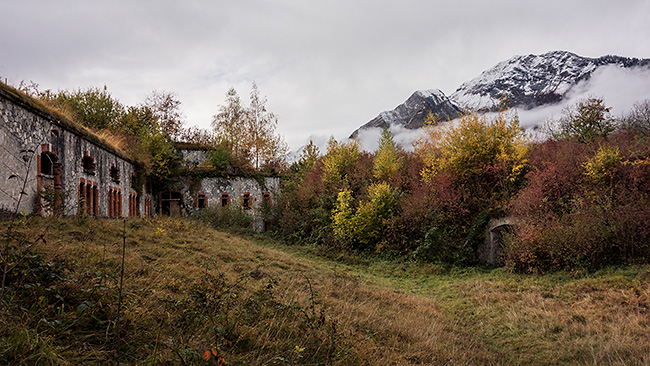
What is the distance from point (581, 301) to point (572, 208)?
382cm

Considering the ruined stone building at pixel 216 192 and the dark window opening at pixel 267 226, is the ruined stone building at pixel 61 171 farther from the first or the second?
the dark window opening at pixel 267 226

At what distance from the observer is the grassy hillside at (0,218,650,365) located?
3.69m

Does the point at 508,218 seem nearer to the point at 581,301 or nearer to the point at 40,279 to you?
the point at 581,301

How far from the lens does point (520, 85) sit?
62.6 metres

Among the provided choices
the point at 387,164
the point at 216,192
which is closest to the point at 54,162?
the point at 387,164

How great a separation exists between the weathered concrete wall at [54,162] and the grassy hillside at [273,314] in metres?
1.53

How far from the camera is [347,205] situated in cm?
1889

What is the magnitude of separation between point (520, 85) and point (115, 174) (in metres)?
65.2

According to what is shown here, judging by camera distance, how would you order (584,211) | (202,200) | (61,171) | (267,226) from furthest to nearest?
(267,226)
(202,200)
(61,171)
(584,211)

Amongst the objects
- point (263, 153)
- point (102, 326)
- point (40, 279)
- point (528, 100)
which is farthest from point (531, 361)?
point (528, 100)

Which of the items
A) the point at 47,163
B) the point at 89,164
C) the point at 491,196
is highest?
the point at 89,164

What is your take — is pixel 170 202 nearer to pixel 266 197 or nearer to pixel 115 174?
pixel 266 197

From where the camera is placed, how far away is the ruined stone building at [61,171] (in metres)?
9.07

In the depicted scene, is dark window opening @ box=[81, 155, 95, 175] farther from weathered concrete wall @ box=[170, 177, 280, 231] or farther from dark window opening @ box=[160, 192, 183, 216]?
dark window opening @ box=[160, 192, 183, 216]
